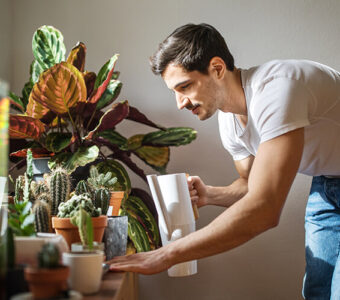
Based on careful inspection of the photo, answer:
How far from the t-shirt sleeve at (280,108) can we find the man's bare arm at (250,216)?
0.02m

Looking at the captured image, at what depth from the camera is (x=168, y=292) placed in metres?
2.07

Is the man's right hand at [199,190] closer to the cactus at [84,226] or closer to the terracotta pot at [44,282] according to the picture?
the cactus at [84,226]

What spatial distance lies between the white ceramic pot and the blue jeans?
98 cm

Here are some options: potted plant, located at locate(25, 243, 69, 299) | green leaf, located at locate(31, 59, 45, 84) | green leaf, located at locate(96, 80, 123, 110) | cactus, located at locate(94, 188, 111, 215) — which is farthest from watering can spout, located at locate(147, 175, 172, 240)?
green leaf, located at locate(31, 59, 45, 84)

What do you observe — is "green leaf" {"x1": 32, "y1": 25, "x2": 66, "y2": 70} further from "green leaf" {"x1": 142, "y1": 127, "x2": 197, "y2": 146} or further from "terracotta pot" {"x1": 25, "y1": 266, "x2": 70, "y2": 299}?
"terracotta pot" {"x1": 25, "y1": 266, "x2": 70, "y2": 299}

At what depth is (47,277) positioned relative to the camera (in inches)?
21.7

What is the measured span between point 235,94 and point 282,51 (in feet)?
2.56

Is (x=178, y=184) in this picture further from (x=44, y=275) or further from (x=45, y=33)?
(x=45, y=33)

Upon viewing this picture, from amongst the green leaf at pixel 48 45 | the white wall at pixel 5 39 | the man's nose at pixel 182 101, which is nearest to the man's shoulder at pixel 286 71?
the man's nose at pixel 182 101

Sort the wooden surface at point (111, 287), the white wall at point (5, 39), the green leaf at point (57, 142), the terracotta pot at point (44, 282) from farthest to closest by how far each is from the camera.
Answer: the white wall at point (5, 39) < the green leaf at point (57, 142) < the wooden surface at point (111, 287) < the terracotta pot at point (44, 282)

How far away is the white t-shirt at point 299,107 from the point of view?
45.8 inches

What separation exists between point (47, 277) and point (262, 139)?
2.54ft

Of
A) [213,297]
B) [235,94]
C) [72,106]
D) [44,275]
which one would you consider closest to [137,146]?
[72,106]

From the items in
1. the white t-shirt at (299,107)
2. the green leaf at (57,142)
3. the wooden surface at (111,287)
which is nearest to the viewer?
the wooden surface at (111,287)
